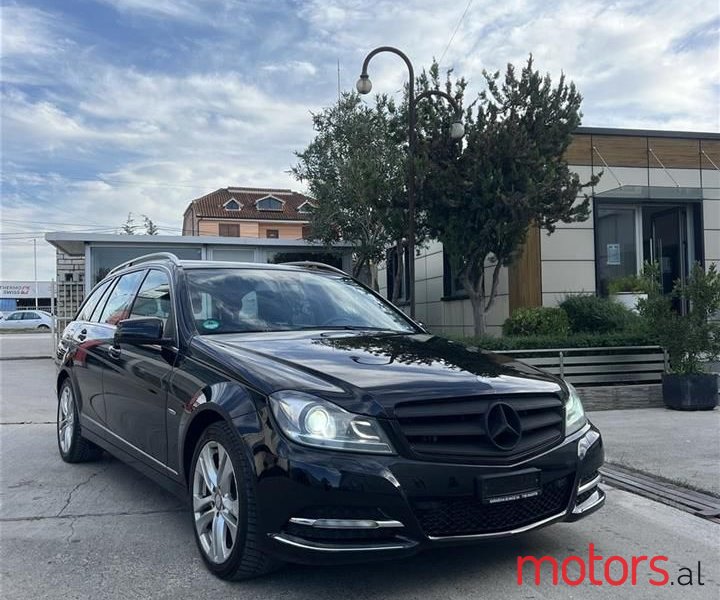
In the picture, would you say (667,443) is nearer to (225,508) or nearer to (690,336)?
(690,336)

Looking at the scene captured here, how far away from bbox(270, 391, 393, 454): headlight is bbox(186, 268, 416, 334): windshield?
1202 millimetres

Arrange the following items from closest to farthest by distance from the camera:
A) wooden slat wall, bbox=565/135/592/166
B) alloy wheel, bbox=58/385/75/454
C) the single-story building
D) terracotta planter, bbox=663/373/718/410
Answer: alloy wheel, bbox=58/385/75/454 < terracotta planter, bbox=663/373/718/410 < the single-story building < wooden slat wall, bbox=565/135/592/166

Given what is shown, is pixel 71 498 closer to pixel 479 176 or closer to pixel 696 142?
pixel 479 176

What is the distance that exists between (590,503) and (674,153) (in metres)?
13.5

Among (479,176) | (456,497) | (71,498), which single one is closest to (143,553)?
(71,498)

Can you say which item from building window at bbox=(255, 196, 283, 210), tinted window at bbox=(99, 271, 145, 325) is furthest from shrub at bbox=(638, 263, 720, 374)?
building window at bbox=(255, 196, 283, 210)

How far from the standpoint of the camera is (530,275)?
1409 centimetres

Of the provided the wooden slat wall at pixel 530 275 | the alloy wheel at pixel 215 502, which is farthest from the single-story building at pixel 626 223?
the alloy wheel at pixel 215 502

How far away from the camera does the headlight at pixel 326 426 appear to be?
10.0 feet

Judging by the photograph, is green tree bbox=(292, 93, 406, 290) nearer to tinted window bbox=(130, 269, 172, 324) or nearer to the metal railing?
the metal railing

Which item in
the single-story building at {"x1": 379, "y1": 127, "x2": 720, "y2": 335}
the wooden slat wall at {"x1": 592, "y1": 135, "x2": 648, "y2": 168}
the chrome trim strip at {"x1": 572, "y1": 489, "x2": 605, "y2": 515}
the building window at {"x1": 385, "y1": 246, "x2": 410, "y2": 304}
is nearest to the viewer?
the chrome trim strip at {"x1": 572, "y1": 489, "x2": 605, "y2": 515}

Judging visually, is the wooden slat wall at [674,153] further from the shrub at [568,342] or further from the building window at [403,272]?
the building window at [403,272]

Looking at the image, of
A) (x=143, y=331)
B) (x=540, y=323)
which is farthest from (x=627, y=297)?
(x=143, y=331)

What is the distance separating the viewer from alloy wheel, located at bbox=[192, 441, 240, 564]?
3385 millimetres
